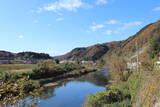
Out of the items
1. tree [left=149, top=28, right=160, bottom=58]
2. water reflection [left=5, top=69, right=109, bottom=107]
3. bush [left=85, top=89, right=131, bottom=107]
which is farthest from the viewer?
tree [left=149, top=28, right=160, bottom=58]

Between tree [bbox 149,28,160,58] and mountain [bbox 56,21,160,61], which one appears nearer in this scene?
tree [bbox 149,28,160,58]

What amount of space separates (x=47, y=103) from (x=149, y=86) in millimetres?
14386

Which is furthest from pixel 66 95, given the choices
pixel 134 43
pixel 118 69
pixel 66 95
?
pixel 134 43

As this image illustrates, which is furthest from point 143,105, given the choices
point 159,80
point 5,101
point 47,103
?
point 47,103

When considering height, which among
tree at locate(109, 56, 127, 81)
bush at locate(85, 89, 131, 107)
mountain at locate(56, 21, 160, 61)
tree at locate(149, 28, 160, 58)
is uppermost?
mountain at locate(56, 21, 160, 61)

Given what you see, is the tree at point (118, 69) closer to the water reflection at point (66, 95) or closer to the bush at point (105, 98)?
the water reflection at point (66, 95)

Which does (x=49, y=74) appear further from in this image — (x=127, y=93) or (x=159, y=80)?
(x=159, y=80)

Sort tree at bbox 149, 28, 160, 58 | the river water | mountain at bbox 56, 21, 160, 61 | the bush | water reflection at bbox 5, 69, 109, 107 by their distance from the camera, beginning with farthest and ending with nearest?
mountain at bbox 56, 21, 160, 61
tree at bbox 149, 28, 160, 58
the river water
water reflection at bbox 5, 69, 109, 107
the bush

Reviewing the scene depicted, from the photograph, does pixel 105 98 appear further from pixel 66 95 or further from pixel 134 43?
pixel 134 43

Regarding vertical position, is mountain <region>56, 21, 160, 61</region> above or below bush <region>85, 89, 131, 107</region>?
above

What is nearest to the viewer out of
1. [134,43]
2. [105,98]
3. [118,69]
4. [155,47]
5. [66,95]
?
[105,98]

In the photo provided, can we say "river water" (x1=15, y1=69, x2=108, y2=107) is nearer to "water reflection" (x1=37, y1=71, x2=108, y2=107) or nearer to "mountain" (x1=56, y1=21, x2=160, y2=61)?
"water reflection" (x1=37, y1=71, x2=108, y2=107)

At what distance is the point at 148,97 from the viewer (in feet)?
21.1

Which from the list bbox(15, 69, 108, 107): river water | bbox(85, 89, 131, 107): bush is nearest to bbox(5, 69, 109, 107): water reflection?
bbox(15, 69, 108, 107): river water
